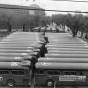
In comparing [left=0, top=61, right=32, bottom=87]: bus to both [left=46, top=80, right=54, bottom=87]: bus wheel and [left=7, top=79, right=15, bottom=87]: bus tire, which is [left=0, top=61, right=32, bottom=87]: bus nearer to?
[left=7, top=79, right=15, bottom=87]: bus tire

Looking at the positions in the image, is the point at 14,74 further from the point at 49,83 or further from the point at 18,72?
the point at 49,83

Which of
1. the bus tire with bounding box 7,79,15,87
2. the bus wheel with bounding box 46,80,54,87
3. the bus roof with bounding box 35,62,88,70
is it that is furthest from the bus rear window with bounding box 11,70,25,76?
the bus wheel with bounding box 46,80,54,87

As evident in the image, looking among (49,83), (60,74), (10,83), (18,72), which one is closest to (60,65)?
(60,74)

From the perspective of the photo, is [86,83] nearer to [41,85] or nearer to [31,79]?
[41,85]

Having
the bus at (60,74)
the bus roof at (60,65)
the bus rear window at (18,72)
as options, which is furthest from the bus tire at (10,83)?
the bus roof at (60,65)

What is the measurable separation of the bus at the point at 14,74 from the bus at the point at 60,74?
60 centimetres

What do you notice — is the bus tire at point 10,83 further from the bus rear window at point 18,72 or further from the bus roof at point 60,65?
the bus roof at point 60,65

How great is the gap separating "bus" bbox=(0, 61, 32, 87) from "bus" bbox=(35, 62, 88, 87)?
0.60 m

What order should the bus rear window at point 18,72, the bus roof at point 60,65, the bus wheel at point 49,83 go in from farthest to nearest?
the bus wheel at point 49,83, the bus rear window at point 18,72, the bus roof at point 60,65

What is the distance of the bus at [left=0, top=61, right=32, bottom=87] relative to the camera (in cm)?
974

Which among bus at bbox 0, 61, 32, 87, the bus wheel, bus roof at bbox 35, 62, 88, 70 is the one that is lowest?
the bus wheel

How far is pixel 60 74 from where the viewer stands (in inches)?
387

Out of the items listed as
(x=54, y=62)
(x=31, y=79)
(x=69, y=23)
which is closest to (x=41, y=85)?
(x=31, y=79)

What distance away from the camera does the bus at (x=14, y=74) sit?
9.74m
